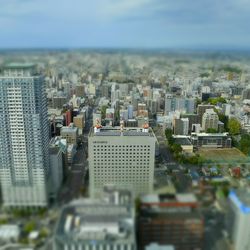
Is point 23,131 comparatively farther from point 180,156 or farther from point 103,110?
point 103,110

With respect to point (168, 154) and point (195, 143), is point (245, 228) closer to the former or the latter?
point (168, 154)

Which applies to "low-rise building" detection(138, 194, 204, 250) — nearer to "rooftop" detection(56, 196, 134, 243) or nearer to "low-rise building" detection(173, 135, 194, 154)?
"rooftop" detection(56, 196, 134, 243)

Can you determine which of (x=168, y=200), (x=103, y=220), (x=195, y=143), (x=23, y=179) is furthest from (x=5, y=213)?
(x=195, y=143)

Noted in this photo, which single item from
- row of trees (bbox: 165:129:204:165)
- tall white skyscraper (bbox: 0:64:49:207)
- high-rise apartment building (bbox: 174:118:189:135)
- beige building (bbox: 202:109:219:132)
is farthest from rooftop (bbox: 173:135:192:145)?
tall white skyscraper (bbox: 0:64:49:207)

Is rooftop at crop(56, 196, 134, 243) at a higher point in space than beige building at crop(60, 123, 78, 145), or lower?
higher

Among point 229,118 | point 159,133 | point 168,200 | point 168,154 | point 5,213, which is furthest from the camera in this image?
point 229,118

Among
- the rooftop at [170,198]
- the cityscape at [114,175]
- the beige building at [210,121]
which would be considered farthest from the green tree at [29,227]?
the beige building at [210,121]

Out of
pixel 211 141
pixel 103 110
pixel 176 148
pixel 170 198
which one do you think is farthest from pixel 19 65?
pixel 103 110
